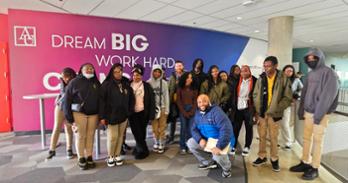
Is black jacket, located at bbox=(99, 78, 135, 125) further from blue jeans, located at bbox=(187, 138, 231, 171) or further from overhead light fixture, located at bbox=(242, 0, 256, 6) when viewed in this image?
overhead light fixture, located at bbox=(242, 0, 256, 6)

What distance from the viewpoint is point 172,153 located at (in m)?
3.94

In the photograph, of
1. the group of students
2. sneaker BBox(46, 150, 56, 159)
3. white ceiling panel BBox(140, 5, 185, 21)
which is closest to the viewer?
the group of students

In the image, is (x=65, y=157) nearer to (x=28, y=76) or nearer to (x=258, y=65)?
(x=28, y=76)

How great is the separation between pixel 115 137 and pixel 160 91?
3.43 ft

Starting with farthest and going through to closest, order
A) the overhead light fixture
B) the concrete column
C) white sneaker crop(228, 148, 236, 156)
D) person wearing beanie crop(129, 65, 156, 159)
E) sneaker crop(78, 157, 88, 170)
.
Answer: the concrete column, the overhead light fixture, white sneaker crop(228, 148, 236, 156), person wearing beanie crop(129, 65, 156, 159), sneaker crop(78, 157, 88, 170)

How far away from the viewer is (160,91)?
382 cm

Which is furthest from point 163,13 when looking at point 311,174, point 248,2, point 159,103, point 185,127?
point 311,174

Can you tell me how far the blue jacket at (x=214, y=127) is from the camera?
2844 mm

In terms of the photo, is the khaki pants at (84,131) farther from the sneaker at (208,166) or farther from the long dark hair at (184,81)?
the sneaker at (208,166)

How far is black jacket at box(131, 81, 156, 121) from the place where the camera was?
3.59m

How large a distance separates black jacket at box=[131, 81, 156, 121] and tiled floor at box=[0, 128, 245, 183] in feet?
2.30

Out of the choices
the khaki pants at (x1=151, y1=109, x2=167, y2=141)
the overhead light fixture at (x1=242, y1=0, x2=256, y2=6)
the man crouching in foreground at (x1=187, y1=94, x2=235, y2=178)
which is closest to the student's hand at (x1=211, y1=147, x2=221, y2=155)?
the man crouching in foreground at (x1=187, y1=94, x2=235, y2=178)

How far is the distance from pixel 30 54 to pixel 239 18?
4.86m

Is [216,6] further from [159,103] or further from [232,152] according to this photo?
[232,152]
